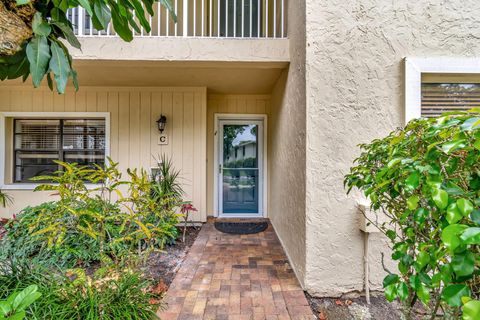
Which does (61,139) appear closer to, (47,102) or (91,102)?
(47,102)

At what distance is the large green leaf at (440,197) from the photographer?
2.35ft

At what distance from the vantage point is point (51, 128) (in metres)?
4.45

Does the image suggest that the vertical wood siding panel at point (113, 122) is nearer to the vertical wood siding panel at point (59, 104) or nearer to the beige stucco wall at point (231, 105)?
the vertical wood siding panel at point (59, 104)

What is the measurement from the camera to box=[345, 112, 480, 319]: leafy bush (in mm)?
656

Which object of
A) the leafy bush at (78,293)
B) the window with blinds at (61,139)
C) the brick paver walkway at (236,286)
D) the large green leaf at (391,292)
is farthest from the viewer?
the window with blinds at (61,139)

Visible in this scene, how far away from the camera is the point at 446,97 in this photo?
2.36m

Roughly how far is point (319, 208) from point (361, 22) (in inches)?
72.3

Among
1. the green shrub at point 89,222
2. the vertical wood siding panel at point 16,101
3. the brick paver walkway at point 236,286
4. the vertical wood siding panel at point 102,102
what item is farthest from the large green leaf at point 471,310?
the vertical wood siding panel at point 16,101

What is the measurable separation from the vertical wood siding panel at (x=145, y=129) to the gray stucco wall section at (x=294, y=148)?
7.98 ft

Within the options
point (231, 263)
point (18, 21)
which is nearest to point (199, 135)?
point (231, 263)

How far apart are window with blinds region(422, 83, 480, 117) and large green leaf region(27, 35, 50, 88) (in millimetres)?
3018

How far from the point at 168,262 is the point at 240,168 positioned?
2.45 metres

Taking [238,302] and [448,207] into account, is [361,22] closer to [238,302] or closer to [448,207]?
[448,207]

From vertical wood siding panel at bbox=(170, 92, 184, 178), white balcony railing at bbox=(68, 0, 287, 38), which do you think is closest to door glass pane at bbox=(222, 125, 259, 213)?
vertical wood siding panel at bbox=(170, 92, 184, 178)
